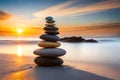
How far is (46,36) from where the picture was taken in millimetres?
12602

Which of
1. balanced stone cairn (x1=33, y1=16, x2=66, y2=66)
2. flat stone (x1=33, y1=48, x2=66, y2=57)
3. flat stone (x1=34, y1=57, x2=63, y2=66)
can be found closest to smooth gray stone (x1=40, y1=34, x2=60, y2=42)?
balanced stone cairn (x1=33, y1=16, x2=66, y2=66)

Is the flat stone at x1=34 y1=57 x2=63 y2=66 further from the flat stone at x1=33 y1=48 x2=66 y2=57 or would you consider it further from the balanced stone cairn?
the flat stone at x1=33 y1=48 x2=66 y2=57

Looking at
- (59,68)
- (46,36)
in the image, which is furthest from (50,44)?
(59,68)

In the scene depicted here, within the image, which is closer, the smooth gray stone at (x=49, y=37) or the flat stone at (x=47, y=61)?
the flat stone at (x=47, y=61)

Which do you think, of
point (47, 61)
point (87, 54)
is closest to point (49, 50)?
point (47, 61)

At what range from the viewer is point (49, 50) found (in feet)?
40.5

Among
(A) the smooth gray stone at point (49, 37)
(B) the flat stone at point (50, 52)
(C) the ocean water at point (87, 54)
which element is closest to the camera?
(B) the flat stone at point (50, 52)

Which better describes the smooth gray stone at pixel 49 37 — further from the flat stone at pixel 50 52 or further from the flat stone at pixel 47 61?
the flat stone at pixel 47 61

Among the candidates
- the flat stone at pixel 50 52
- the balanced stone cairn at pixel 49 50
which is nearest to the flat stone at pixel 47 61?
the balanced stone cairn at pixel 49 50

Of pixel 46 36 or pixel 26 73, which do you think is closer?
pixel 26 73

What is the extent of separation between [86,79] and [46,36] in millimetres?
3395

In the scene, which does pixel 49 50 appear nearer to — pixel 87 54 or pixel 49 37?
pixel 49 37

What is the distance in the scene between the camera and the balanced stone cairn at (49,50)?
12.3 metres

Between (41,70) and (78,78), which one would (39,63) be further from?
(78,78)
